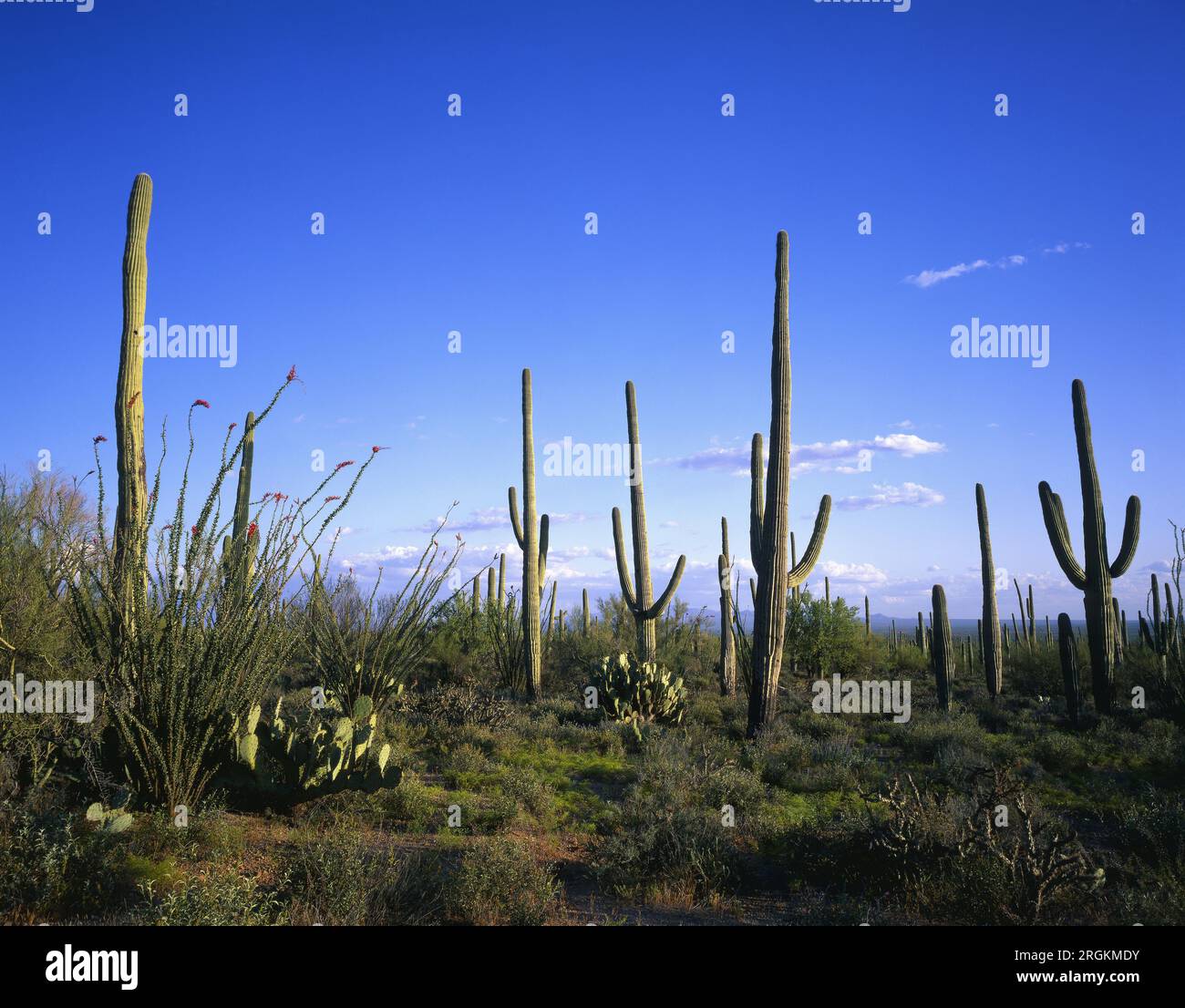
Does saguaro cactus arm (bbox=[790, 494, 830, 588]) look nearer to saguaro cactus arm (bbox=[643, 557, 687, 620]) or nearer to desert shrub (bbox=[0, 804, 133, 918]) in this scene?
saguaro cactus arm (bbox=[643, 557, 687, 620])

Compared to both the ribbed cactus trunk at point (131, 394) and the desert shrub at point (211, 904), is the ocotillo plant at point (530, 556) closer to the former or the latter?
the ribbed cactus trunk at point (131, 394)

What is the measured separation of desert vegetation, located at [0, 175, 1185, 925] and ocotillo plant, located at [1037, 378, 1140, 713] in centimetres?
159

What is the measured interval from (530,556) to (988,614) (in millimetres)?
10470

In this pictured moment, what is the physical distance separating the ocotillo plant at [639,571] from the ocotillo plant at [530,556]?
1728mm

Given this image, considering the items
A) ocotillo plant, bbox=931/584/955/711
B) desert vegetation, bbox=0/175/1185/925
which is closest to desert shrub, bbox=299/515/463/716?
desert vegetation, bbox=0/175/1185/925

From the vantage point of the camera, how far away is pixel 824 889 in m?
6.18

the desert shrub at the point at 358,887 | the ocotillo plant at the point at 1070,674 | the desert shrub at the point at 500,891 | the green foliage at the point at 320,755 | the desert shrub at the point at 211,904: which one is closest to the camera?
the desert shrub at the point at 211,904

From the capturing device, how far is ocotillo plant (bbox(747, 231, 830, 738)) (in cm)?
1252

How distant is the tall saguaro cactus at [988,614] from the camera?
59.1 ft

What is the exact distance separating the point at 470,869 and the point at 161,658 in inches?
121

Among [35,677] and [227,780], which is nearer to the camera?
[227,780]

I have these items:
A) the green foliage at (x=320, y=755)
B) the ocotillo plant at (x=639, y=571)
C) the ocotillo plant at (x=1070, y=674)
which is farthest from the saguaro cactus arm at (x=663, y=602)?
Result: the green foliage at (x=320, y=755)
